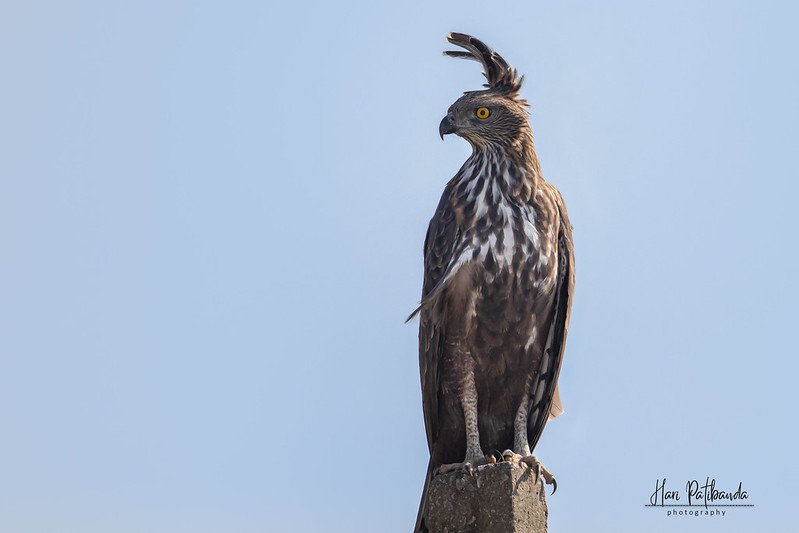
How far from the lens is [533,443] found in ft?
25.4

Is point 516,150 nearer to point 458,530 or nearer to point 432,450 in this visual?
point 432,450

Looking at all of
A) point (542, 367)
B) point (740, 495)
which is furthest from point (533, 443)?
point (740, 495)

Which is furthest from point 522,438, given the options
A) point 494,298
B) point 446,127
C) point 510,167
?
point 446,127

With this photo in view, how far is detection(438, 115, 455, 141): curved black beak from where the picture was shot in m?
7.98

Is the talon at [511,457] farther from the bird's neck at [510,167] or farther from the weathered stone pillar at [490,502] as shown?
the bird's neck at [510,167]

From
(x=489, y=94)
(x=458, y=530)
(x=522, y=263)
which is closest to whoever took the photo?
(x=458, y=530)

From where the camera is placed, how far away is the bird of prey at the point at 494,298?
292 inches

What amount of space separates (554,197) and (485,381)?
146 cm

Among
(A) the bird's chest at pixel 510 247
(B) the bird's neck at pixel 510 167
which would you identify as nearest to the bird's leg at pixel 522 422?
(A) the bird's chest at pixel 510 247

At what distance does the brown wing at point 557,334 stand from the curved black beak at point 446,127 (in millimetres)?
1114

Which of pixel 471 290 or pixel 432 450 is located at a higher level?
pixel 471 290

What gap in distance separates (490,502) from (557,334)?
68.2 inches

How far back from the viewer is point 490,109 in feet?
25.8

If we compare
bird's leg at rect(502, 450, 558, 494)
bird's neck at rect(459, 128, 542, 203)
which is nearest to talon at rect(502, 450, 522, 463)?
bird's leg at rect(502, 450, 558, 494)
